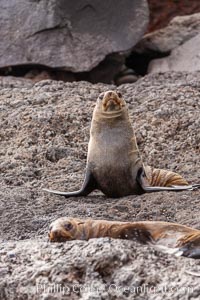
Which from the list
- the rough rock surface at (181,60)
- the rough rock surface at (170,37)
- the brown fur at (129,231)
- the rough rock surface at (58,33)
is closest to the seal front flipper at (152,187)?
the brown fur at (129,231)

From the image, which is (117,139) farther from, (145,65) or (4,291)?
(145,65)

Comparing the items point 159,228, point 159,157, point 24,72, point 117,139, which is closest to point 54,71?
point 24,72

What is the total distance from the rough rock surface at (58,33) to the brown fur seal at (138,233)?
561cm

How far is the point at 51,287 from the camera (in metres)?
4.38

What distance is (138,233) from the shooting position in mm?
4816

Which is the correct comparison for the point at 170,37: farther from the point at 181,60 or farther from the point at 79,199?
the point at 79,199

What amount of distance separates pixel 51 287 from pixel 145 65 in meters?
7.24

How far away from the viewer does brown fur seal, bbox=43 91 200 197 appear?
21.7 ft

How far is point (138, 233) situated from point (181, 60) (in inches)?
246

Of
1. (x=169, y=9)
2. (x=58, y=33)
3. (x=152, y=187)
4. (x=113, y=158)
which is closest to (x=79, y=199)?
(x=113, y=158)

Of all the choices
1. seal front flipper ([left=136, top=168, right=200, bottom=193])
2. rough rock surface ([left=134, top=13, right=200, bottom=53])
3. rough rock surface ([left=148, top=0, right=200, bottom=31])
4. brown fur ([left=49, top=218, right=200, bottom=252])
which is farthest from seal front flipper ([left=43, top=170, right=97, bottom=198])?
rough rock surface ([left=148, top=0, right=200, bottom=31])

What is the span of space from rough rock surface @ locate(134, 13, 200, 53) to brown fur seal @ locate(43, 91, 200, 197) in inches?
182

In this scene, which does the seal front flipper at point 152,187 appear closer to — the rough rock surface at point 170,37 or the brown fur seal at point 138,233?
the brown fur seal at point 138,233

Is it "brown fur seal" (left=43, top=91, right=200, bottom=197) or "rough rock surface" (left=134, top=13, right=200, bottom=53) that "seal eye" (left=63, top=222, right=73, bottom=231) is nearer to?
"brown fur seal" (left=43, top=91, right=200, bottom=197)
